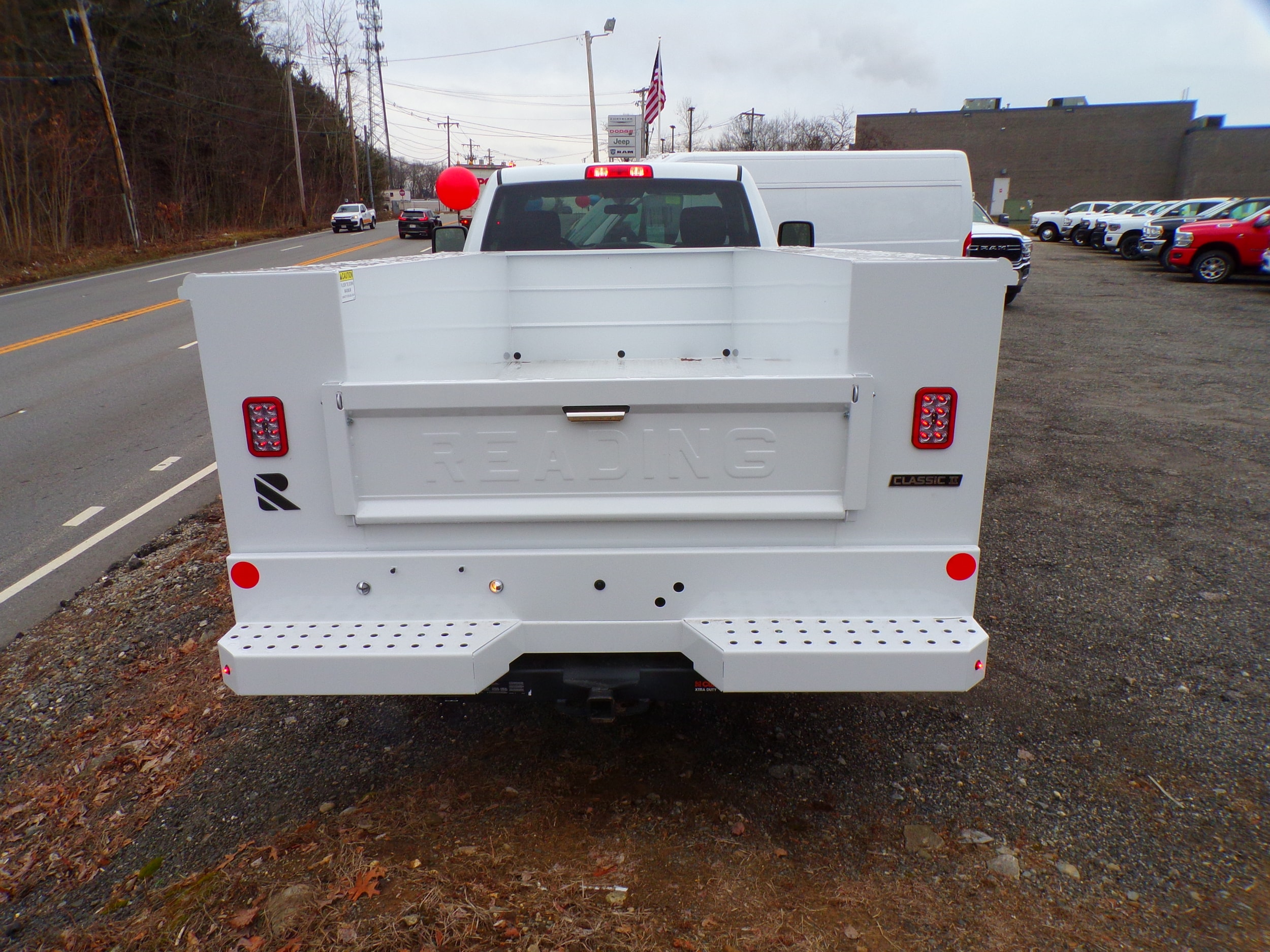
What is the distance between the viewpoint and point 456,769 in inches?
133

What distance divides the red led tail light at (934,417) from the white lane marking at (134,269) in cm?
2305

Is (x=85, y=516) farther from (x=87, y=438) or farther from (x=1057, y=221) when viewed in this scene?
(x=1057, y=221)

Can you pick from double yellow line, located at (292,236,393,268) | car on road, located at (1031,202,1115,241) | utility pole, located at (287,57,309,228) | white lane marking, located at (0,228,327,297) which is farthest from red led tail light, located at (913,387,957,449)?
utility pole, located at (287,57,309,228)

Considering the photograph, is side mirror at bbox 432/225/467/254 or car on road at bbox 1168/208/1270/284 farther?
car on road at bbox 1168/208/1270/284

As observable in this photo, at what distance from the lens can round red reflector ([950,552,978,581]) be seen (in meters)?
2.82

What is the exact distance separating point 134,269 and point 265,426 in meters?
27.8

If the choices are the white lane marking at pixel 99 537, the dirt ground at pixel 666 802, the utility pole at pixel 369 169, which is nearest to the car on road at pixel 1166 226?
the dirt ground at pixel 666 802

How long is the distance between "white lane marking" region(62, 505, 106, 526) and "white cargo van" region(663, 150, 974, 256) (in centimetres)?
851

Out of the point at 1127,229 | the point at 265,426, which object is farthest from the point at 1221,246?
the point at 265,426

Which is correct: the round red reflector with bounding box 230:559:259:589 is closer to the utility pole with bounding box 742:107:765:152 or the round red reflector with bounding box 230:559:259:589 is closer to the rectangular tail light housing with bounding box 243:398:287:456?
the rectangular tail light housing with bounding box 243:398:287:456

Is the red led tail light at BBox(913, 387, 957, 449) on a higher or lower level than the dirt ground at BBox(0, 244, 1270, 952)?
higher

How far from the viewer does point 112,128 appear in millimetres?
28766

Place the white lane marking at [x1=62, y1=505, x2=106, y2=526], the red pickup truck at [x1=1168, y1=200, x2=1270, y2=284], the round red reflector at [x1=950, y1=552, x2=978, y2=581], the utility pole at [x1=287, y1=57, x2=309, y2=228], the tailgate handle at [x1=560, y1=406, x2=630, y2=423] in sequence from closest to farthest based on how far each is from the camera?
the tailgate handle at [x1=560, y1=406, x2=630, y2=423] < the round red reflector at [x1=950, y1=552, x2=978, y2=581] < the white lane marking at [x1=62, y1=505, x2=106, y2=526] < the red pickup truck at [x1=1168, y1=200, x2=1270, y2=284] < the utility pole at [x1=287, y1=57, x2=309, y2=228]

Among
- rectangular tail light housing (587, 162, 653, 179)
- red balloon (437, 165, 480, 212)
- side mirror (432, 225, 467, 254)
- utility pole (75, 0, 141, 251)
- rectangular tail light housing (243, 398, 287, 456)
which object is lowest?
rectangular tail light housing (243, 398, 287, 456)
